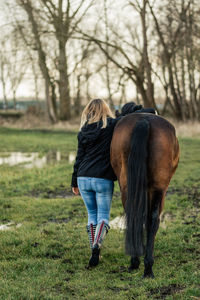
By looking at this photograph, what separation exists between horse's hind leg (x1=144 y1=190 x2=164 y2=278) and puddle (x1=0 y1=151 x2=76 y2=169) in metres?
10.1

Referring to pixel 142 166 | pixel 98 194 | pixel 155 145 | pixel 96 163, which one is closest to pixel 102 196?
pixel 98 194

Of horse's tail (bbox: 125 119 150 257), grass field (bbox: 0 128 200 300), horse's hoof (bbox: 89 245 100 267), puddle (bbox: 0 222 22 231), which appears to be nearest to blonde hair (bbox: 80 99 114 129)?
horse's tail (bbox: 125 119 150 257)

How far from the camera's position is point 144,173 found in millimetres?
4078

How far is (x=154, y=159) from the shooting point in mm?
4176

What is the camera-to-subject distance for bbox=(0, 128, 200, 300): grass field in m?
3.82

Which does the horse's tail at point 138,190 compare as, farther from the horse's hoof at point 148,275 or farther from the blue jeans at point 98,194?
the blue jeans at point 98,194

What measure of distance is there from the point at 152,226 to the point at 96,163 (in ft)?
3.21

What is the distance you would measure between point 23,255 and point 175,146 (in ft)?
7.43

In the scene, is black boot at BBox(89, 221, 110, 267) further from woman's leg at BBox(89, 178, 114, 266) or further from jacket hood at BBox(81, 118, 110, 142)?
jacket hood at BBox(81, 118, 110, 142)

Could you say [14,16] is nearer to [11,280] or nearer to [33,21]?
[33,21]

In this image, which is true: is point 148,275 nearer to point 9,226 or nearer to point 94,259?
point 94,259

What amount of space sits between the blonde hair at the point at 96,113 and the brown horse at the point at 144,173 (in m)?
0.30

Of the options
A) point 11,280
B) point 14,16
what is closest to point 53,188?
point 11,280

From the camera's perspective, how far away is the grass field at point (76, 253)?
382 cm
